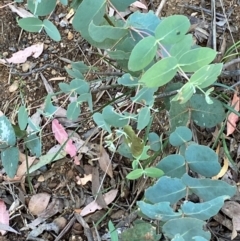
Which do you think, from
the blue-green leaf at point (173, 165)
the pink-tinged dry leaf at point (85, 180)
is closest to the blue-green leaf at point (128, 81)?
the blue-green leaf at point (173, 165)

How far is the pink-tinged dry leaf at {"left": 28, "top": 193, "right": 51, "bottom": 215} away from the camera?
1.61 metres

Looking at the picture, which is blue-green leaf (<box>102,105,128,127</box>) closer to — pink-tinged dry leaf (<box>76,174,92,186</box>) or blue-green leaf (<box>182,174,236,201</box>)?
blue-green leaf (<box>182,174,236,201</box>)

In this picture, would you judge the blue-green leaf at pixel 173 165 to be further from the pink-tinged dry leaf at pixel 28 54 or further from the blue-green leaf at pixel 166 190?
the pink-tinged dry leaf at pixel 28 54

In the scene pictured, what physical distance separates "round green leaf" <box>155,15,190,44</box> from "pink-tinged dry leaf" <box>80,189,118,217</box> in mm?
780

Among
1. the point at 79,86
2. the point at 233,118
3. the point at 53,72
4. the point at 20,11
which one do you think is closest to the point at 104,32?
the point at 79,86

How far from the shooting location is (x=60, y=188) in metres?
1.61

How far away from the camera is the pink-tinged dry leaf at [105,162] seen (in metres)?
1.58

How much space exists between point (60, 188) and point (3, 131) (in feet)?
1.19

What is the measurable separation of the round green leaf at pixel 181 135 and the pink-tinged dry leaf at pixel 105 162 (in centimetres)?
45

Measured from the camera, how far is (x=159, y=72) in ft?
2.79

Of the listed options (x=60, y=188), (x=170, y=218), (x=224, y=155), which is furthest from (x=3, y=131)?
(x=224, y=155)

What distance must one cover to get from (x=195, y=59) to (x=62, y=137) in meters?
0.83

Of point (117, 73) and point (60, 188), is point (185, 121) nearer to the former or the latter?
point (117, 73)

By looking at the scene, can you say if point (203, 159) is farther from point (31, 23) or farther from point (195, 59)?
point (31, 23)
